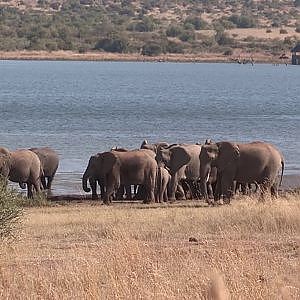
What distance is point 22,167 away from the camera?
30031 mm

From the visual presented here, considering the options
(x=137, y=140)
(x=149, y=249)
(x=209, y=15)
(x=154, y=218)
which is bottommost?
(x=209, y=15)

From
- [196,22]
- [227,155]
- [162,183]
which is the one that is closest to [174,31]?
[196,22]

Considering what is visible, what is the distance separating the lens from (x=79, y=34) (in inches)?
5743

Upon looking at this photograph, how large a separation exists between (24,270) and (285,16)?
590 ft

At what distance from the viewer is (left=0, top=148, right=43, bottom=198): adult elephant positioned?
29.4 meters

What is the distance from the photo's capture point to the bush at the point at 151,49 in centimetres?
14050

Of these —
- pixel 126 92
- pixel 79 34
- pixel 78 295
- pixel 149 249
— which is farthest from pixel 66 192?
pixel 79 34

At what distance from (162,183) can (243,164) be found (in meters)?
2.58

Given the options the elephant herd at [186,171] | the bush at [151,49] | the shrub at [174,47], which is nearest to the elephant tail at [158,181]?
the elephant herd at [186,171]

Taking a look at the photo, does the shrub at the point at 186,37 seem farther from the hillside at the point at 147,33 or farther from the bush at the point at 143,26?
the bush at the point at 143,26

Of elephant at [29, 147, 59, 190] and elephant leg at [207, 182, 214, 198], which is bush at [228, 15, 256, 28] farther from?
elephant leg at [207, 182, 214, 198]

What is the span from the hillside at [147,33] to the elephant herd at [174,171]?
107 m

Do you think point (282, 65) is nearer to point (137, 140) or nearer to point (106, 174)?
point (137, 140)

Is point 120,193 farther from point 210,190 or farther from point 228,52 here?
point 228,52
